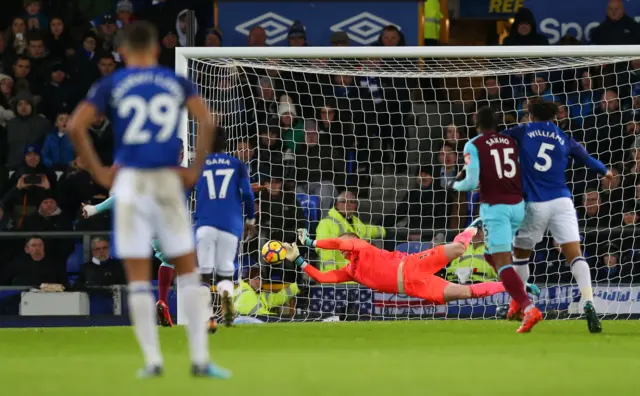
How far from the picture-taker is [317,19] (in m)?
17.4

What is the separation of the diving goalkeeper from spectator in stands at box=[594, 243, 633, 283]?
74.3 inches

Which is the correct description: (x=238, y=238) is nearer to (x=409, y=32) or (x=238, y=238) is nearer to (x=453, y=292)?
(x=453, y=292)

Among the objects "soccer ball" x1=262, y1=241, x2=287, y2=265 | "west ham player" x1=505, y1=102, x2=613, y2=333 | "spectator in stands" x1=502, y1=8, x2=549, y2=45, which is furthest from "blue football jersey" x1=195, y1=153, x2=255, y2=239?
"spectator in stands" x1=502, y1=8, x2=549, y2=45

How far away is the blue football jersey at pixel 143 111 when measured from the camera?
6.51m

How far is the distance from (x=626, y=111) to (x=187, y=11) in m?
5.69

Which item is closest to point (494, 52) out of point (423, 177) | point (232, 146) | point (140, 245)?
point (423, 177)

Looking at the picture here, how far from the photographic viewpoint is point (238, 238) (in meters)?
11.4

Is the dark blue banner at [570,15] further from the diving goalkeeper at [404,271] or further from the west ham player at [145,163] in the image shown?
the west ham player at [145,163]

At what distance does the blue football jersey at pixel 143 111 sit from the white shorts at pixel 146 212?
72 millimetres

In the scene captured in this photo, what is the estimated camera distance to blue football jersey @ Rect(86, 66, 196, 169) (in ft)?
21.4

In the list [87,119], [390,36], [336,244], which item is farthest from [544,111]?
[390,36]

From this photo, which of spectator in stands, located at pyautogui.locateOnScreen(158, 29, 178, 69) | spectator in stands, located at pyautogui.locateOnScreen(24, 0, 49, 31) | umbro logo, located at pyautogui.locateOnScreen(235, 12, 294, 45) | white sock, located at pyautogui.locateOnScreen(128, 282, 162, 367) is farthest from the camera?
spectator in stands, located at pyautogui.locateOnScreen(24, 0, 49, 31)

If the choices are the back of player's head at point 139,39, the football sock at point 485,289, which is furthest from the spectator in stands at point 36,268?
the back of player's head at point 139,39

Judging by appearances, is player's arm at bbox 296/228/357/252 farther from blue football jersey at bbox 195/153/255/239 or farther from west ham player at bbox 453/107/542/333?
west ham player at bbox 453/107/542/333
